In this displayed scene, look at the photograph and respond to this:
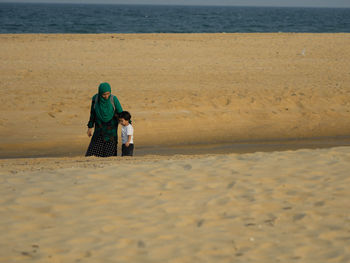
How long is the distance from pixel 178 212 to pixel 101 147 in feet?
10.3

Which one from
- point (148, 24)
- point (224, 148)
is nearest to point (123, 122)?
point (224, 148)

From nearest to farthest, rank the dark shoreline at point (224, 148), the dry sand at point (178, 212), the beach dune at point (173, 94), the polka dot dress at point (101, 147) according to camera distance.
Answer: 1. the dry sand at point (178, 212)
2. the polka dot dress at point (101, 147)
3. the dark shoreline at point (224, 148)
4. the beach dune at point (173, 94)

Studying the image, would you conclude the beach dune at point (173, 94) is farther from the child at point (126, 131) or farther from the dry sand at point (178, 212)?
the dry sand at point (178, 212)

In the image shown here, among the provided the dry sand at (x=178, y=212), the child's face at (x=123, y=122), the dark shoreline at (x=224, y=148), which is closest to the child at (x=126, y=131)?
the child's face at (x=123, y=122)

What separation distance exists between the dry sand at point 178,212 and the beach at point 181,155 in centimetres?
2

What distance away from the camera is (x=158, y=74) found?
16.7m

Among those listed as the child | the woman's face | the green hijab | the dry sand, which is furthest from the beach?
the woman's face

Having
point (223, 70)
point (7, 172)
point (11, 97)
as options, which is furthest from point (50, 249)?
point (223, 70)

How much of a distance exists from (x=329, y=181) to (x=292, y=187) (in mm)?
631

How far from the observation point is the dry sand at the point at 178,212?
477 cm

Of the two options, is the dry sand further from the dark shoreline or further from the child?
the dark shoreline

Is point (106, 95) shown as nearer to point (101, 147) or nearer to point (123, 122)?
point (123, 122)

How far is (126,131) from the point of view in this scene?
8398 millimetres

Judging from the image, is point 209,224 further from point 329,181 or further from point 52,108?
point 52,108
